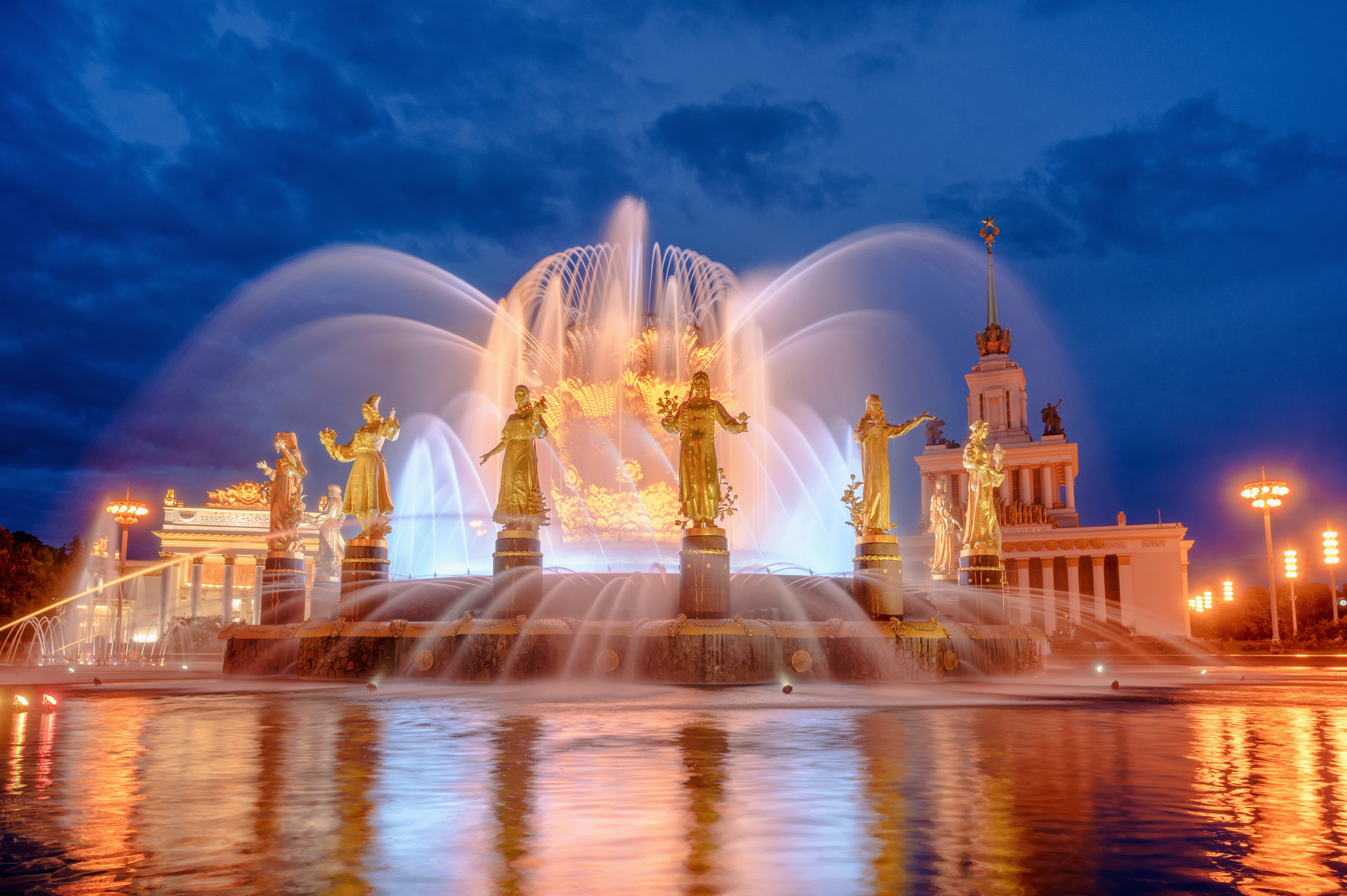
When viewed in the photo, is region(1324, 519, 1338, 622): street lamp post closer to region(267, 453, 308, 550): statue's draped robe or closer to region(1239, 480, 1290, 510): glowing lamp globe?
region(1239, 480, 1290, 510): glowing lamp globe

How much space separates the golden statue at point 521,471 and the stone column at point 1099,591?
76434mm

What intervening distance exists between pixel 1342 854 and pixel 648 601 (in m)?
18.9

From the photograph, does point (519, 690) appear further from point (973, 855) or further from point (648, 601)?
Result: point (973, 855)

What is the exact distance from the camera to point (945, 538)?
31203mm

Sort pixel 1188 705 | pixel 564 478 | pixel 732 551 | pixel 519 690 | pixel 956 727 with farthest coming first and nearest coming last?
pixel 732 551 → pixel 564 478 → pixel 519 690 → pixel 1188 705 → pixel 956 727

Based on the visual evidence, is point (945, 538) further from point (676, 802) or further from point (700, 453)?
point (676, 802)

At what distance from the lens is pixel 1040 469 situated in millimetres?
106062

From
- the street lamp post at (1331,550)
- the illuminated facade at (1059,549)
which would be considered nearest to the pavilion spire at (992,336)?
the illuminated facade at (1059,549)

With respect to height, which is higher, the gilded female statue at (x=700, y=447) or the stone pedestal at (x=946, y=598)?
the gilded female statue at (x=700, y=447)

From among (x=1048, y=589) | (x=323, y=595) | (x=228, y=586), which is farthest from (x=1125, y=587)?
(x=323, y=595)

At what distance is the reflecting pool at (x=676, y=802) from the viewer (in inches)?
194

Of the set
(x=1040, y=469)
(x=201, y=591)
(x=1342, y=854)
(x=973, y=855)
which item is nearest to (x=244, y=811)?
(x=973, y=855)

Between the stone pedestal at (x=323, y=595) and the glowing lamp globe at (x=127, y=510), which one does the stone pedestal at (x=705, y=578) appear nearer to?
the stone pedestal at (x=323, y=595)

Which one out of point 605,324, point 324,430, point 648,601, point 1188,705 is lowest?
point 1188,705
